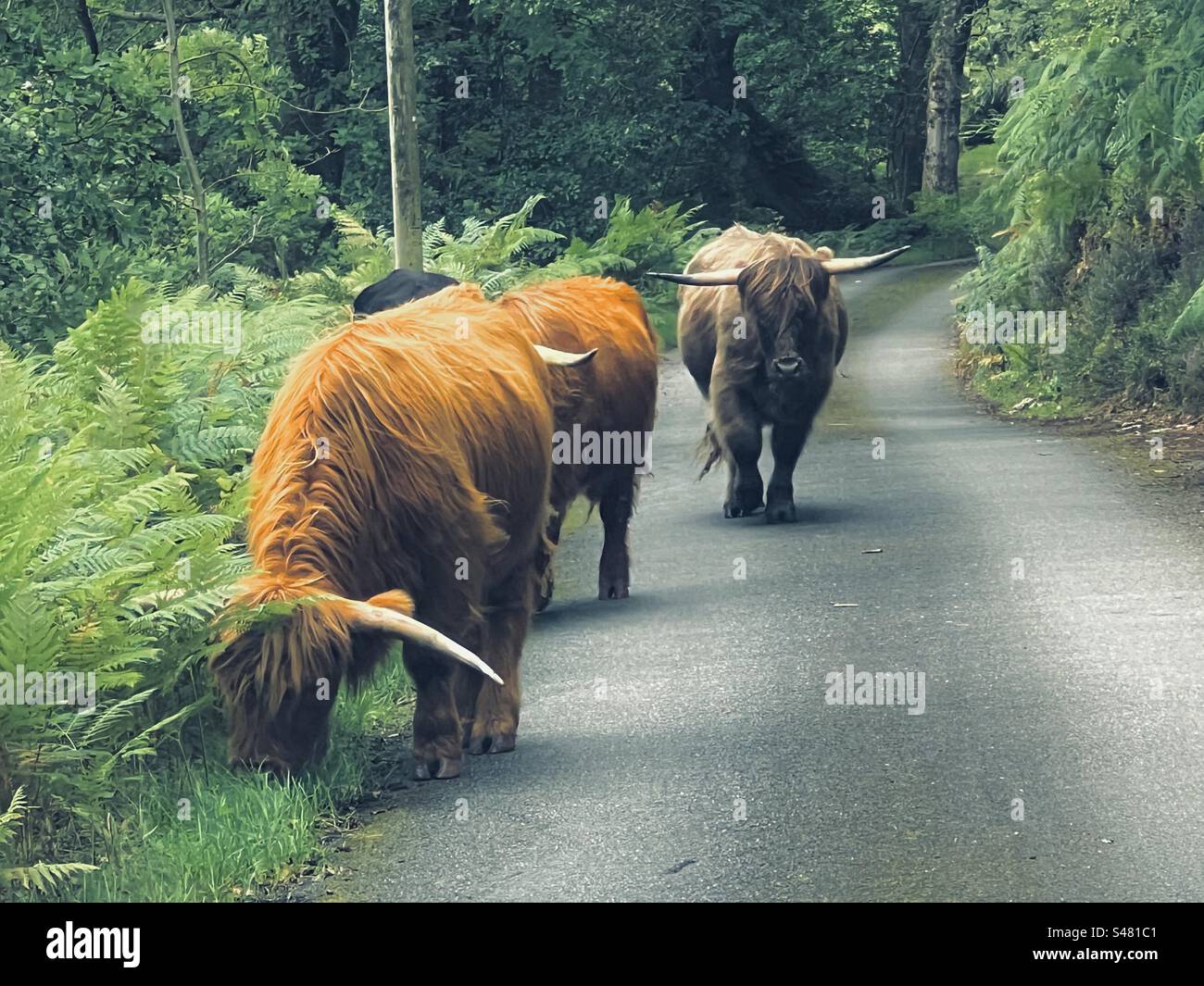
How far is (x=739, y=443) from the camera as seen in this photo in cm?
1146

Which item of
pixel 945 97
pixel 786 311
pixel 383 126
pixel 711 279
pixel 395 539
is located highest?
pixel 945 97

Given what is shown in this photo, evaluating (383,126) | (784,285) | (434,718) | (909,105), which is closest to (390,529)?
(434,718)

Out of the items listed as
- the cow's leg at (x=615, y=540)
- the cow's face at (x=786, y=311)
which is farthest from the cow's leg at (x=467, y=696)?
the cow's face at (x=786, y=311)

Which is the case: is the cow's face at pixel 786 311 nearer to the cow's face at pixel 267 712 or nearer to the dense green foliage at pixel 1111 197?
the dense green foliage at pixel 1111 197

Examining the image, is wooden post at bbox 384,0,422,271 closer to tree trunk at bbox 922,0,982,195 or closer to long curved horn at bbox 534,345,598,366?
long curved horn at bbox 534,345,598,366

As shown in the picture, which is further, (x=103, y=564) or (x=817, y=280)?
(x=817, y=280)

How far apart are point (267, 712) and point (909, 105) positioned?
38.1 m

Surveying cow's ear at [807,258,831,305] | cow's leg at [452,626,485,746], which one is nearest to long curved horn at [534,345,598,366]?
cow's leg at [452,626,485,746]

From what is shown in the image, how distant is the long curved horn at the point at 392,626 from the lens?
221 inches

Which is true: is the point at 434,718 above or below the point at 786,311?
below

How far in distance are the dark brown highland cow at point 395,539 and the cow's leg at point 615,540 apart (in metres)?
2.34

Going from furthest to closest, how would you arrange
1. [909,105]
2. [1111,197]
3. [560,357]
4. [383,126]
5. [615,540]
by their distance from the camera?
[909,105] → [383,126] → [1111,197] → [615,540] → [560,357]

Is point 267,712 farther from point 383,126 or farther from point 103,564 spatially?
point 383,126
